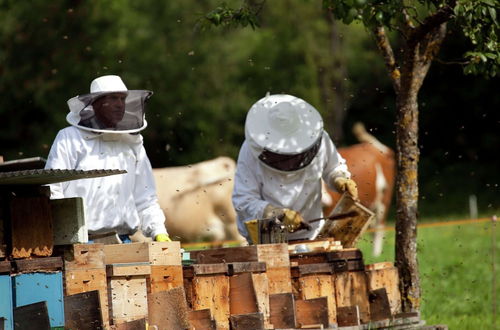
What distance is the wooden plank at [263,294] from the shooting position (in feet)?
20.3

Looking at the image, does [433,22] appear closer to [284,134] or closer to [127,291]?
[284,134]

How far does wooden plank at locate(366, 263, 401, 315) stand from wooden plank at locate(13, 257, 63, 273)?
2.54 m

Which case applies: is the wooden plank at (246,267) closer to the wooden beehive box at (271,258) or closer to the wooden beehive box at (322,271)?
the wooden beehive box at (271,258)

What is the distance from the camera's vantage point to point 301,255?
6.82 metres

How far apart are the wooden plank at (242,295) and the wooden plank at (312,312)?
465 mm

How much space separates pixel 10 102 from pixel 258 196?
17240 mm

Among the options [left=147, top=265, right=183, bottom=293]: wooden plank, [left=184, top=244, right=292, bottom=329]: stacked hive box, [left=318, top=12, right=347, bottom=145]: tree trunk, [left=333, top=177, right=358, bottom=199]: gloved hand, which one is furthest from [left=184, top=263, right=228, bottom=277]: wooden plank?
[left=318, top=12, right=347, bottom=145]: tree trunk

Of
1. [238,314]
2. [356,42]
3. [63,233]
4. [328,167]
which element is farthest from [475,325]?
[356,42]

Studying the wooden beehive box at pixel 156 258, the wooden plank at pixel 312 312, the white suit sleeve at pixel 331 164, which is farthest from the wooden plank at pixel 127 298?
the white suit sleeve at pixel 331 164

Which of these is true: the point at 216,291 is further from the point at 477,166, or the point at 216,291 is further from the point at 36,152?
the point at 477,166

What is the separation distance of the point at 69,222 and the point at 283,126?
2435 mm

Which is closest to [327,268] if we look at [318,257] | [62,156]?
[318,257]

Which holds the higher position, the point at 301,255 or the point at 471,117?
the point at 471,117

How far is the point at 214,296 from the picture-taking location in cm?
601
